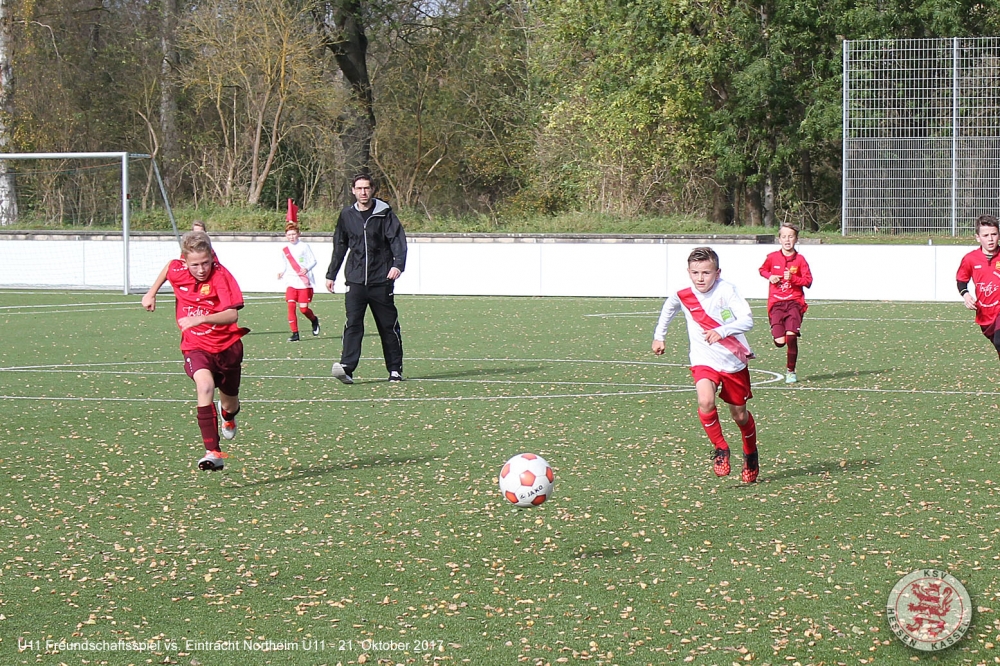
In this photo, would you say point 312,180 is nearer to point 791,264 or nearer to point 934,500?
point 791,264

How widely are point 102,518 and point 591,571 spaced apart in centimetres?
284

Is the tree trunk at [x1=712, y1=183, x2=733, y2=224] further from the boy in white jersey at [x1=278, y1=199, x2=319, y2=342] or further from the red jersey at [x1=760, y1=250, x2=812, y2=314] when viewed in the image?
the red jersey at [x1=760, y1=250, x2=812, y2=314]

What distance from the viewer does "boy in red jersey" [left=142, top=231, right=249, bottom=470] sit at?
8.31 meters

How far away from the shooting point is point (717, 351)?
322 inches

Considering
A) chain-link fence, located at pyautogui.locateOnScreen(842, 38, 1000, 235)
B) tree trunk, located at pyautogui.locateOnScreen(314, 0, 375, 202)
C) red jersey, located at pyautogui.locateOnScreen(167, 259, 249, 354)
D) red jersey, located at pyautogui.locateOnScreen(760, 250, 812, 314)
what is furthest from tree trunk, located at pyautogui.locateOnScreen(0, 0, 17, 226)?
red jersey, located at pyautogui.locateOnScreen(167, 259, 249, 354)

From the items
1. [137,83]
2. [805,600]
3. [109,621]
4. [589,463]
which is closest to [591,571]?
[805,600]

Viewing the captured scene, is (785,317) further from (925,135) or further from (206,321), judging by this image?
(925,135)

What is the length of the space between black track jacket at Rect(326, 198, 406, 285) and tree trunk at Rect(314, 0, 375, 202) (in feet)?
92.6

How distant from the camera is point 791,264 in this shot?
13.9 metres

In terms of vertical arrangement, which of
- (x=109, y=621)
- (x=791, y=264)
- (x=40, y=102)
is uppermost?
(x=40, y=102)

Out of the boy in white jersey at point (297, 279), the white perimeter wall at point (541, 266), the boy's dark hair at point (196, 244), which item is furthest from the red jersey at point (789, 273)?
the white perimeter wall at point (541, 266)

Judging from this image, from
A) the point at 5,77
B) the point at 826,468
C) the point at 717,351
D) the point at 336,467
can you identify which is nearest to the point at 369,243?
the point at 336,467

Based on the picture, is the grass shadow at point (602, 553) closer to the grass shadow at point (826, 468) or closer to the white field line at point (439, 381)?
the grass shadow at point (826, 468)

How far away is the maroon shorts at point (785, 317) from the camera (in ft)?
44.8
